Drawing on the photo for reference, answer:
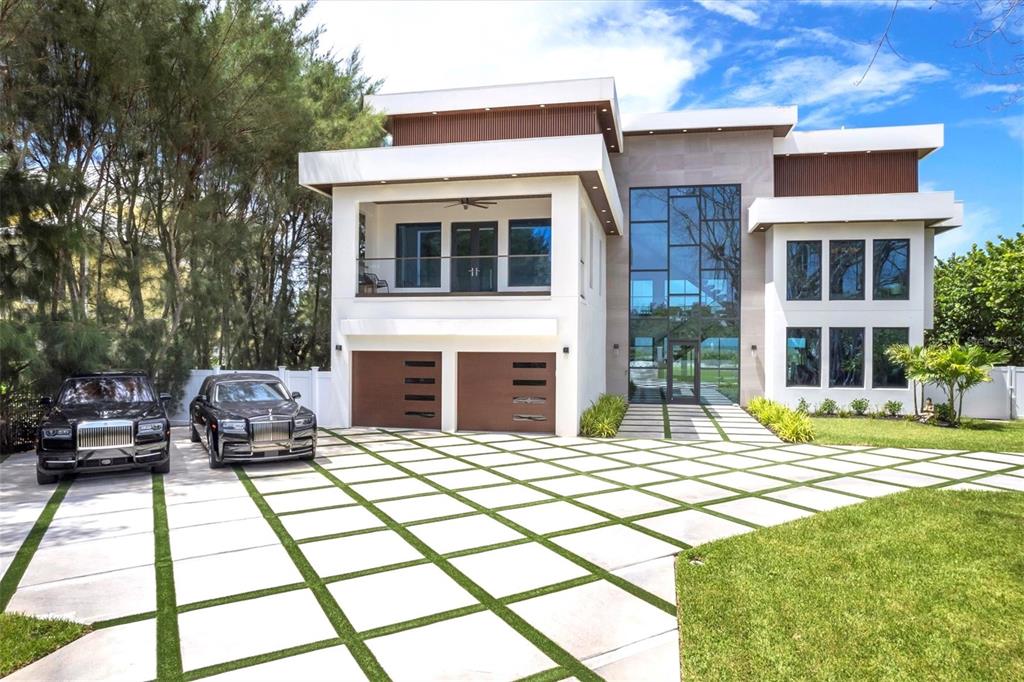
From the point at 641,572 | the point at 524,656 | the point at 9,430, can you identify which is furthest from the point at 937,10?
the point at 9,430

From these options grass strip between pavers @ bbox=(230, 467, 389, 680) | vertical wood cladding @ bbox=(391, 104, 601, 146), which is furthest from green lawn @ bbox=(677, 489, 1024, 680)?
vertical wood cladding @ bbox=(391, 104, 601, 146)

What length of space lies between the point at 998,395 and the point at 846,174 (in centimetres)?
785

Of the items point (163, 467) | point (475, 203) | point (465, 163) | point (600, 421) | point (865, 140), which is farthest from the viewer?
point (865, 140)

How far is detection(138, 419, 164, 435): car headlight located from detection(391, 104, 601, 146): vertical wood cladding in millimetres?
11121

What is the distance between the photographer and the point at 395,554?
532cm

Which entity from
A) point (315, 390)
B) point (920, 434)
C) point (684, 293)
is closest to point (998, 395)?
point (920, 434)

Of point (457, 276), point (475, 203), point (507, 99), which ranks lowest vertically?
point (457, 276)

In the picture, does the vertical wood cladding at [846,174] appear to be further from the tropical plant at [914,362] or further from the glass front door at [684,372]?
the glass front door at [684,372]

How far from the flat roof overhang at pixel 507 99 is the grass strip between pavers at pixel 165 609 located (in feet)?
42.6

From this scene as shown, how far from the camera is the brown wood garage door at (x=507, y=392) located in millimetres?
12469

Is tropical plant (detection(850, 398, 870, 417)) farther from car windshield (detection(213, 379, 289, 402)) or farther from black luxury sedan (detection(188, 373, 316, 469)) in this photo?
car windshield (detection(213, 379, 289, 402))

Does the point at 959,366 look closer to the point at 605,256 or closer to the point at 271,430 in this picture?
the point at 605,256

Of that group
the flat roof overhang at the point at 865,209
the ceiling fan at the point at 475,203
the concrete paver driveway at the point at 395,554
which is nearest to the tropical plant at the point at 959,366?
the flat roof overhang at the point at 865,209

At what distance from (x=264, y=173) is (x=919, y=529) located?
15.5 m
